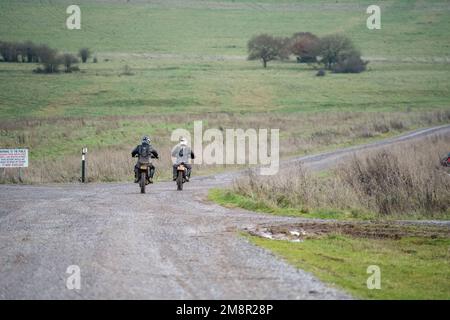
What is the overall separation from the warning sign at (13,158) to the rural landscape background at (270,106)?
64 cm

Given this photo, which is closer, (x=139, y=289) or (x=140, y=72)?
(x=139, y=289)

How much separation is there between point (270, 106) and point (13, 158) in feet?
165

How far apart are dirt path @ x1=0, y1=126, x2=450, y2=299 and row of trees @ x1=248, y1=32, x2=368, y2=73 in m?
97.5

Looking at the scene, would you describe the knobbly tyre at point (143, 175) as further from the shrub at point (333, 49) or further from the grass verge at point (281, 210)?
the shrub at point (333, 49)

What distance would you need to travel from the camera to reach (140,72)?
10619cm

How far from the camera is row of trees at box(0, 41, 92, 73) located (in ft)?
356

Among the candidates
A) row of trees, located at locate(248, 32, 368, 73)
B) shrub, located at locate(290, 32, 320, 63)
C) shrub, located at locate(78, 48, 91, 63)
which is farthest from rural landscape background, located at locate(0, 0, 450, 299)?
row of trees, located at locate(248, 32, 368, 73)

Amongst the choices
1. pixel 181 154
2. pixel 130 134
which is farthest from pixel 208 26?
pixel 181 154

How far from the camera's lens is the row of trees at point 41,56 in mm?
108562

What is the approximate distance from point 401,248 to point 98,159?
24685mm

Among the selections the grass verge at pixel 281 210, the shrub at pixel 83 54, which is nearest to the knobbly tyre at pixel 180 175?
the grass verge at pixel 281 210

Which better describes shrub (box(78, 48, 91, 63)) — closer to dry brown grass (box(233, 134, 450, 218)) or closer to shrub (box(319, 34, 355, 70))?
shrub (box(319, 34, 355, 70))
